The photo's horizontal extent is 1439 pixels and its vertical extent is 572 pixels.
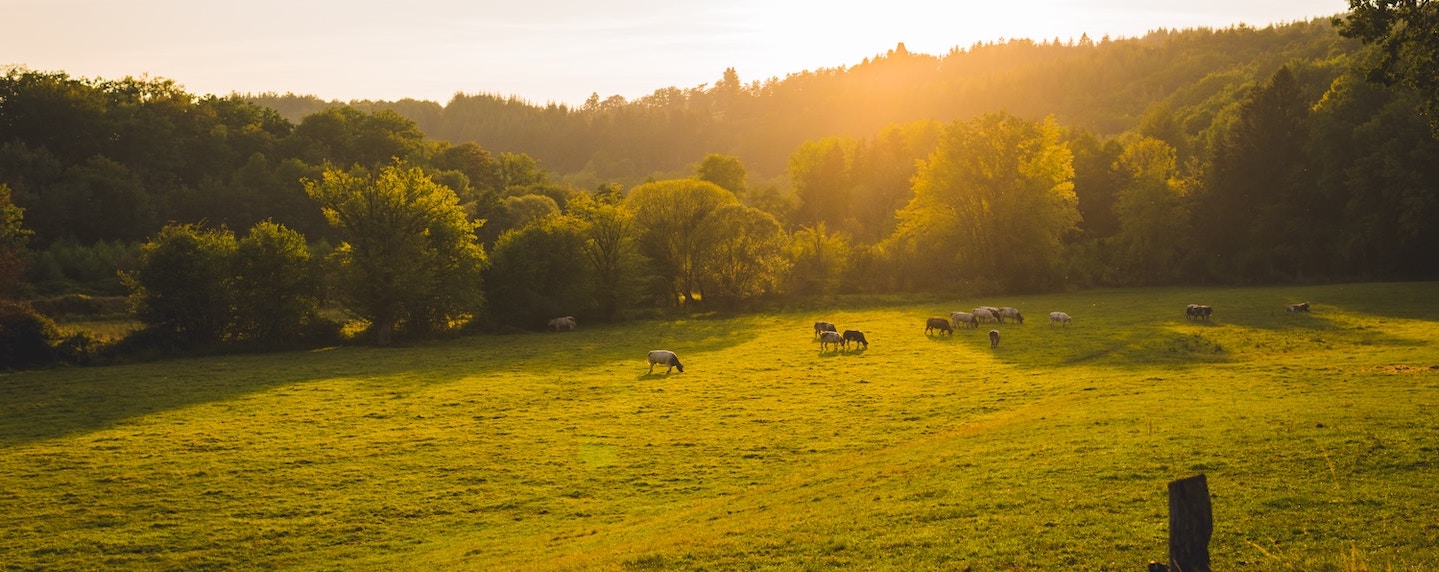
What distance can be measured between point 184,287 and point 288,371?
514 inches

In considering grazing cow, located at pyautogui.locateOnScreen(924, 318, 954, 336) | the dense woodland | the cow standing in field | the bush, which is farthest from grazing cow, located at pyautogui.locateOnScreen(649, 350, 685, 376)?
the bush

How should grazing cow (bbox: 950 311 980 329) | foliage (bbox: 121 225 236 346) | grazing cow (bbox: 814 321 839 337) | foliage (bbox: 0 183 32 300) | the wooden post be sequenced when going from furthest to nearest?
grazing cow (bbox: 950 311 980 329) < grazing cow (bbox: 814 321 839 337) < foliage (bbox: 121 225 236 346) < foliage (bbox: 0 183 32 300) < the wooden post

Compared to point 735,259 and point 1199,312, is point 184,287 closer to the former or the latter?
point 735,259

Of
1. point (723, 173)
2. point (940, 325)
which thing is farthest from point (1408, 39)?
point (723, 173)

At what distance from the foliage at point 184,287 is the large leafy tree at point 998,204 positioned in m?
56.5

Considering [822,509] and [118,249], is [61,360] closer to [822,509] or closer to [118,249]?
[118,249]

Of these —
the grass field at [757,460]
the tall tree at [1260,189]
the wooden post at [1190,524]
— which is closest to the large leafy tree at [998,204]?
the tall tree at [1260,189]

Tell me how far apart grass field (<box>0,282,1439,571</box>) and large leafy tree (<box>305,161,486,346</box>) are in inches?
516

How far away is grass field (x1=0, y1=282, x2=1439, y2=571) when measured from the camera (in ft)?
46.0

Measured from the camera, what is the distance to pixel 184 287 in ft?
163

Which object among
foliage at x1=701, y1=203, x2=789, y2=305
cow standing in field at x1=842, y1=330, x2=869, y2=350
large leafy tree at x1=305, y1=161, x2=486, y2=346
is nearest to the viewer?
cow standing in field at x1=842, y1=330, x2=869, y2=350

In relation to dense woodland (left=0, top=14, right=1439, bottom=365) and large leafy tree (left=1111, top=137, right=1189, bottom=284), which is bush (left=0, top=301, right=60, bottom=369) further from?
large leafy tree (left=1111, top=137, right=1189, bottom=284)

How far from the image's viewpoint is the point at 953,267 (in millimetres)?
80562

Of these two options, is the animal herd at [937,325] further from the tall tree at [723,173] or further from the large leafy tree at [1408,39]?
the tall tree at [723,173]
